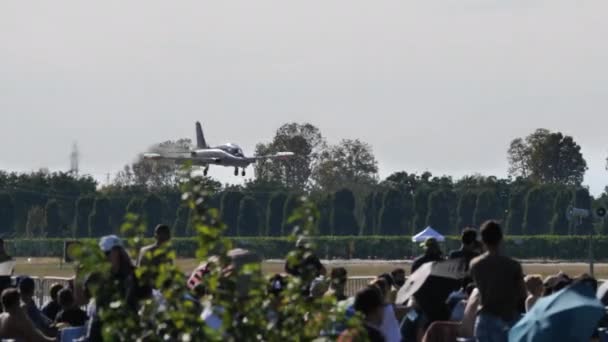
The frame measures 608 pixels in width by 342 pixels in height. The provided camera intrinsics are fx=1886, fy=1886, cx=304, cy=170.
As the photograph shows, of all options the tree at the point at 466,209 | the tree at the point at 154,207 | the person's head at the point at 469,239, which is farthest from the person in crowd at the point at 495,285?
the tree at the point at 466,209

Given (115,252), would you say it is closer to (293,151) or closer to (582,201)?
(582,201)

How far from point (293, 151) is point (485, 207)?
39521mm

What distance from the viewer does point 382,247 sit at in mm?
104500

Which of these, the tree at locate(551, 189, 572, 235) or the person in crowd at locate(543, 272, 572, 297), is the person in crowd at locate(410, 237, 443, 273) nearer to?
the person in crowd at locate(543, 272, 572, 297)

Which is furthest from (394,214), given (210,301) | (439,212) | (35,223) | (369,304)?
(210,301)

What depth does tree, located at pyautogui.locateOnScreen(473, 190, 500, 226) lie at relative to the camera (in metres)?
119

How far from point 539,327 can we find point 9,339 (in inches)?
170

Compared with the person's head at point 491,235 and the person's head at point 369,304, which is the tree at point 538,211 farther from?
the person's head at point 369,304

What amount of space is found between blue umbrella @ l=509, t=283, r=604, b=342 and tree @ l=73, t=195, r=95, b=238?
4343 inches

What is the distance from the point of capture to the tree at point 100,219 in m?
120

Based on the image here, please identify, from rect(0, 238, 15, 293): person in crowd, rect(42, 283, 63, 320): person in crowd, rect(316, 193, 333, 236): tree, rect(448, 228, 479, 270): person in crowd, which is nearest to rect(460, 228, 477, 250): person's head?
rect(448, 228, 479, 270): person in crowd

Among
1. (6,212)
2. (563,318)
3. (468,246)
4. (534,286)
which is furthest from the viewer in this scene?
(6,212)

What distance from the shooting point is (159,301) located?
8.03 meters

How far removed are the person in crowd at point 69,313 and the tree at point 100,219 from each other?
103m
